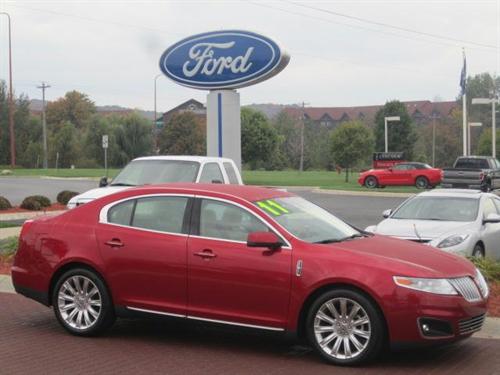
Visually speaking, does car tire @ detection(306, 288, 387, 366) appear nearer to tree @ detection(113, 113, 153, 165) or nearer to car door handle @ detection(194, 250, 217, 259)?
car door handle @ detection(194, 250, 217, 259)

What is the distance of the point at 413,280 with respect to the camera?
611 cm

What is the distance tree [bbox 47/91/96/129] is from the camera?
122 metres

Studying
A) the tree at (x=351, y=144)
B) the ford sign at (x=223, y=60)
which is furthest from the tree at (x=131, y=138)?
the ford sign at (x=223, y=60)

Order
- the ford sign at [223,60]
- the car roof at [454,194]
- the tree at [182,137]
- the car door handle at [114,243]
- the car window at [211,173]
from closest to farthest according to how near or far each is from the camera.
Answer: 1. the car door handle at [114,243]
2. the car roof at [454,194]
3. the car window at [211,173]
4. the ford sign at [223,60]
5. the tree at [182,137]

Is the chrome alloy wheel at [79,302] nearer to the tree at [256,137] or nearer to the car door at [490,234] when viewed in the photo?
the car door at [490,234]

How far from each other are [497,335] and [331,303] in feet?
7.11

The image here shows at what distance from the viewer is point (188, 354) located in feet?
22.1

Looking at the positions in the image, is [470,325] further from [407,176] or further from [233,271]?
[407,176]

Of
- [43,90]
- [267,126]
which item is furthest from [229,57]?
[43,90]

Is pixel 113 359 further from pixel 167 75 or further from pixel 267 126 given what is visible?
pixel 267 126

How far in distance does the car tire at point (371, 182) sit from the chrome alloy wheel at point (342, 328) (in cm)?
3613

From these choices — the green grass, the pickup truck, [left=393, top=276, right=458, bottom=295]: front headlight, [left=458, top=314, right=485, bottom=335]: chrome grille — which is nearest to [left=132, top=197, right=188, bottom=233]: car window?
[left=393, top=276, right=458, bottom=295]: front headlight

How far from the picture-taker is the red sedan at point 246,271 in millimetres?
6148

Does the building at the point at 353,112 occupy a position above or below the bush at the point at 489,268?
above
